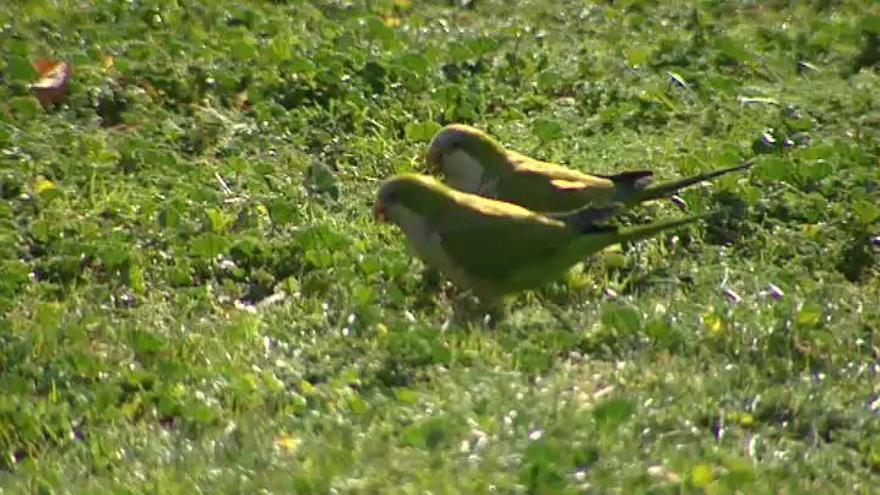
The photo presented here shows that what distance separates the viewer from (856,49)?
8.75 meters

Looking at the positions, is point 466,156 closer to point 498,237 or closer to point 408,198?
point 408,198

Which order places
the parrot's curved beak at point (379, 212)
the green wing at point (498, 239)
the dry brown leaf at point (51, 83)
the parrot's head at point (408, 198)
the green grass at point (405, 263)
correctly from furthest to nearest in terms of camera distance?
the dry brown leaf at point (51, 83) → the parrot's curved beak at point (379, 212) → the parrot's head at point (408, 198) → the green wing at point (498, 239) → the green grass at point (405, 263)

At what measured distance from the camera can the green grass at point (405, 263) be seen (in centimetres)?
507

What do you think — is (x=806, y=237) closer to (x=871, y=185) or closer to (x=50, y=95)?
(x=871, y=185)

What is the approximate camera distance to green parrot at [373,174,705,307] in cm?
620

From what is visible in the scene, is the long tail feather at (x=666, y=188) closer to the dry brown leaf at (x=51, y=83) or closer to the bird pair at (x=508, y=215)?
the bird pair at (x=508, y=215)

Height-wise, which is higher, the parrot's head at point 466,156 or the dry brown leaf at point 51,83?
the parrot's head at point 466,156

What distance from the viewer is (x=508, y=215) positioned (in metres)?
6.34

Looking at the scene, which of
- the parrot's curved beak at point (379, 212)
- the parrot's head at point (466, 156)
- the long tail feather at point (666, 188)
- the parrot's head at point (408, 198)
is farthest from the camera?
the parrot's head at point (466, 156)

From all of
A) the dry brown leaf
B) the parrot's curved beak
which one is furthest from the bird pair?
the dry brown leaf

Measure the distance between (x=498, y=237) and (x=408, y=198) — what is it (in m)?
0.38

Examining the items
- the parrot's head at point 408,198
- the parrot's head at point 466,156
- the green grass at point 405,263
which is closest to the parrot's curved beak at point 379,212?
the parrot's head at point 408,198

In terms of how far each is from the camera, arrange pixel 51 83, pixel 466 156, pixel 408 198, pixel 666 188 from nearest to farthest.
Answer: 1. pixel 408 198
2. pixel 666 188
3. pixel 466 156
4. pixel 51 83

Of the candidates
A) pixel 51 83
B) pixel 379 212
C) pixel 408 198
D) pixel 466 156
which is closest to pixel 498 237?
pixel 408 198
